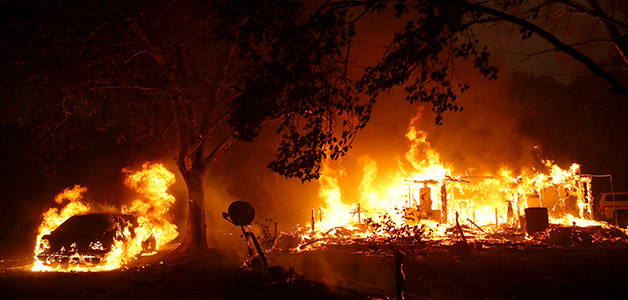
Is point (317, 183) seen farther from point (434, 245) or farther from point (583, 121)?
point (583, 121)

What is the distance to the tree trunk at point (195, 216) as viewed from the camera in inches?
571

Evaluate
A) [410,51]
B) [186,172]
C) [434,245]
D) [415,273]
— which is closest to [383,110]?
[434,245]

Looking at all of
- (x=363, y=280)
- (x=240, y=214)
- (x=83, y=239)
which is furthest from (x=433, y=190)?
(x=83, y=239)

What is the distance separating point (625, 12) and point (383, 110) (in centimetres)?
2480

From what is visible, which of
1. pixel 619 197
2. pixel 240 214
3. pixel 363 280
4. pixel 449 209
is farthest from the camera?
pixel 449 209

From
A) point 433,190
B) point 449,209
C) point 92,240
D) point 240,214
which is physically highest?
point 433,190

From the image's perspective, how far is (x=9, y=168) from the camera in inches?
810

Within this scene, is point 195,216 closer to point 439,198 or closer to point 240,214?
point 240,214

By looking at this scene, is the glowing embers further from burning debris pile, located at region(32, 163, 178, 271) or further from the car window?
burning debris pile, located at region(32, 163, 178, 271)

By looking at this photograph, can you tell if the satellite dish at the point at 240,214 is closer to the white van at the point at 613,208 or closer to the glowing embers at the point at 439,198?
the glowing embers at the point at 439,198

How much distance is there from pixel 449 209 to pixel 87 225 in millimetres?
20866

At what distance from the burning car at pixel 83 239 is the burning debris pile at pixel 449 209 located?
6740 millimetres

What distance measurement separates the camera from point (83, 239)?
1166cm

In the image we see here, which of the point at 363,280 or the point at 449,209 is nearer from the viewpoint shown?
the point at 363,280
